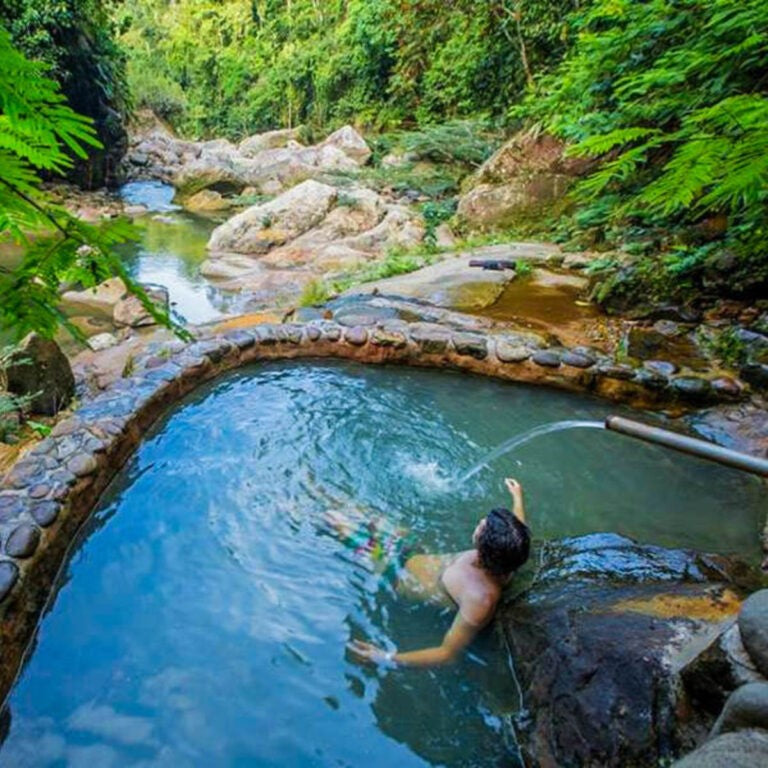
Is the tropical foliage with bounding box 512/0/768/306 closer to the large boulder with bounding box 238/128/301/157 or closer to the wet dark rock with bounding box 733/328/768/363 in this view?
the wet dark rock with bounding box 733/328/768/363

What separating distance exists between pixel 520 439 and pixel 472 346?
4.07ft

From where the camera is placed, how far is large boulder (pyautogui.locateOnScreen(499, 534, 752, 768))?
1.88 m

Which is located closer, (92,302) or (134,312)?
(134,312)

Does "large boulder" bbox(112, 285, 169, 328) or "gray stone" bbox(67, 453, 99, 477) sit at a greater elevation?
"gray stone" bbox(67, 453, 99, 477)

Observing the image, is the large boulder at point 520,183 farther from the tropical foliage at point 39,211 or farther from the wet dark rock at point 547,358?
the tropical foliage at point 39,211

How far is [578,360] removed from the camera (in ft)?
16.2

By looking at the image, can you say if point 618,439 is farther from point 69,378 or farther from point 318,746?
point 69,378

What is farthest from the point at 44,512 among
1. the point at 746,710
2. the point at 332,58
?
the point at 332,58

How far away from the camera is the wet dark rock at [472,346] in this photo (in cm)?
523

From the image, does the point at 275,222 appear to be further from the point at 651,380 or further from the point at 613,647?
the point at 613,647

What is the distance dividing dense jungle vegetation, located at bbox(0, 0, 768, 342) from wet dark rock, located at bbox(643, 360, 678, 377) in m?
1.12

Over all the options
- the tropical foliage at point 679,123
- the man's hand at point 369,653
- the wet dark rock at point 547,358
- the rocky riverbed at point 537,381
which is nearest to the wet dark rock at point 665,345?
the rocky riverbed at point 537,381

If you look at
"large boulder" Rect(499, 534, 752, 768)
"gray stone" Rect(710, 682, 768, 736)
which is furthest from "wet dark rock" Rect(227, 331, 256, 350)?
"gray stone" Rect(710, 682, 768, 736)

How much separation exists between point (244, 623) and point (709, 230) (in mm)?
6131
